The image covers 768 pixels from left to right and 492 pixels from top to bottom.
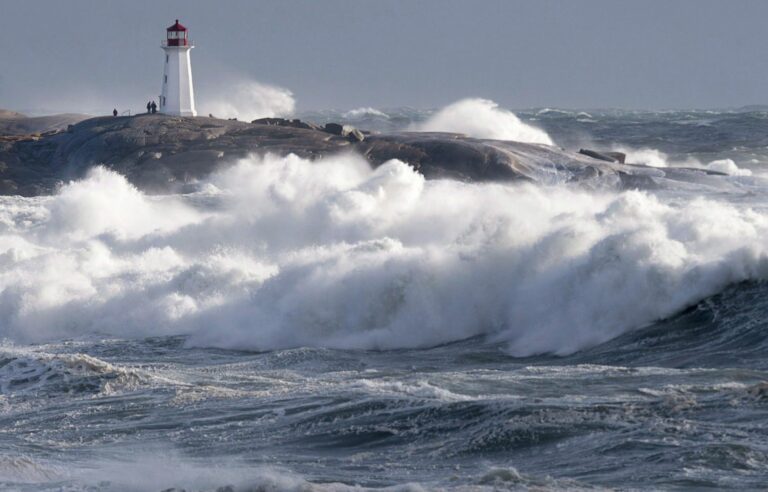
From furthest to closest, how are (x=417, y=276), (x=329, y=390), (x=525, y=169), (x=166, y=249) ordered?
(x=525, y=169), (x=166, y=249), (x=417, y=276), (x=329, y=390)

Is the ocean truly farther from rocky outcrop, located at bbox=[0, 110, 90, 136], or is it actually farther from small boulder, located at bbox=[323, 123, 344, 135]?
rocky outcrop, located at bbox=[0, 110, 90, 136]

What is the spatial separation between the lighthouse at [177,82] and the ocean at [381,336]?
8180 millimetres

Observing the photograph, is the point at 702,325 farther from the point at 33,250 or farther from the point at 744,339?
the point at 33,250

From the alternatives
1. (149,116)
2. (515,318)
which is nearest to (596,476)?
(515,318)

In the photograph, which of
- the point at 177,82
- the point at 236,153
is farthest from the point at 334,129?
the point at 177,82

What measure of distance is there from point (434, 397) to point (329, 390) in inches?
62.1

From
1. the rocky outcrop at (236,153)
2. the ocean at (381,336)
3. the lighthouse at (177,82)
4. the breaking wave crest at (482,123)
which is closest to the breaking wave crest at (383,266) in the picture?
the ocean at (381,336)

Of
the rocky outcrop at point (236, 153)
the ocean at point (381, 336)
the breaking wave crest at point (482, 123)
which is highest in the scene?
the breaking wave crest at point (482, 123)

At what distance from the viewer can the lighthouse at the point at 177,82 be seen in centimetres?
4084

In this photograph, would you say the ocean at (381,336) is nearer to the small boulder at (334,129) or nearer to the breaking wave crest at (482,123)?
the small boulder at (334,129)

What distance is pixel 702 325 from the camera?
1692 centimetres

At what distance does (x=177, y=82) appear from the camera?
135ft

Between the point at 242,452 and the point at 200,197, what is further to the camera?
the point at 200,197

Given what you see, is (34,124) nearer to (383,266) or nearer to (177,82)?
(177,82)
